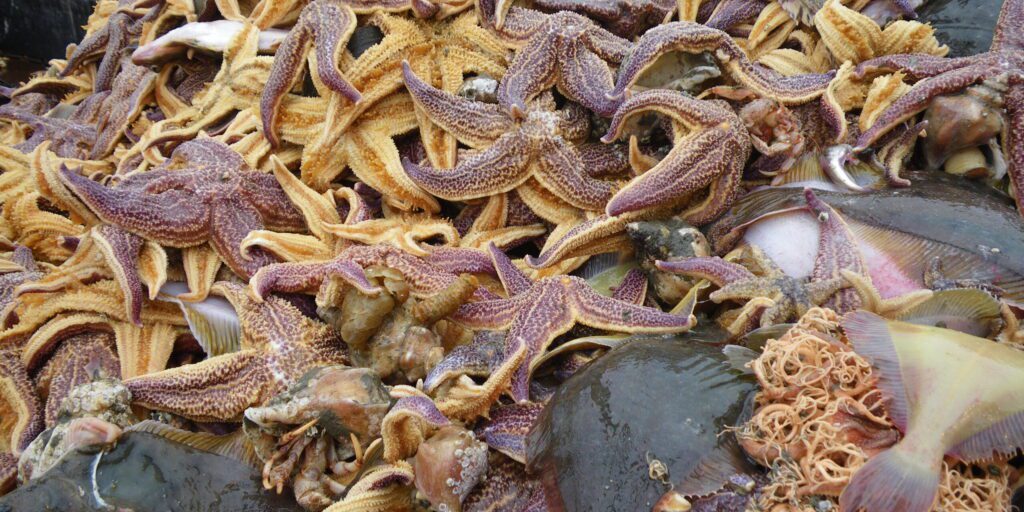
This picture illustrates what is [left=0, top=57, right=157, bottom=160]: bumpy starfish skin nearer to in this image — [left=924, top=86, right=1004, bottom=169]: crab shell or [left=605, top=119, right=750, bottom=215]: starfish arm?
[left=605, top=119, right=750, bottom=215]: starfish arm

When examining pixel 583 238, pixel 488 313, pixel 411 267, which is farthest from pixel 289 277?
pixel 583 238

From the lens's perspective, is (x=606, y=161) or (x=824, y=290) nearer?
(x=824, y=290)

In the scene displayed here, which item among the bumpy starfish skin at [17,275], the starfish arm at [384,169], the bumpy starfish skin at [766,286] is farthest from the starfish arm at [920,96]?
the bumpy starfish skin at [17,275]

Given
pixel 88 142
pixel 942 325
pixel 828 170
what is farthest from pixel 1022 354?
pixel 88 142

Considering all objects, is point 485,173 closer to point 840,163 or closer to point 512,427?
point 512,427

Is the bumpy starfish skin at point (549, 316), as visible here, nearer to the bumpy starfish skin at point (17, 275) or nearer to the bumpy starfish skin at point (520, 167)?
the bumpy starfish skin at point (520, 167)

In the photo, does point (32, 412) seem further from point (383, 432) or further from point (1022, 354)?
point (1022, 354)

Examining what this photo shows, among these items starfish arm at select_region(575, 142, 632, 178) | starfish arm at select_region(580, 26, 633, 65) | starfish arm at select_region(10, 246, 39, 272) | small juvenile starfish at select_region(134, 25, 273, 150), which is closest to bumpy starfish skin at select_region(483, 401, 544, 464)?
starfish arm at select_region(575, 142, 632, 178)
